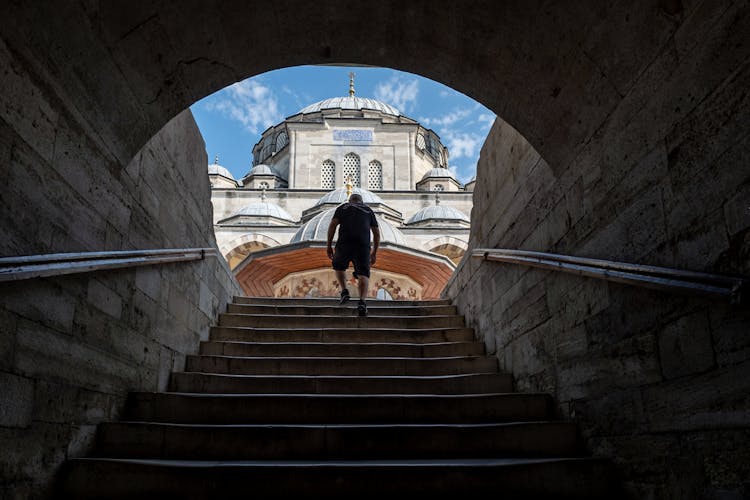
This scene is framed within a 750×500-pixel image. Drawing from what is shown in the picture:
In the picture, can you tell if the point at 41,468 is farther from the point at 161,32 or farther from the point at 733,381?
the point at 733,381

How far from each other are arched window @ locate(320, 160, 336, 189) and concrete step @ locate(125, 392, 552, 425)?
3705 centimetres

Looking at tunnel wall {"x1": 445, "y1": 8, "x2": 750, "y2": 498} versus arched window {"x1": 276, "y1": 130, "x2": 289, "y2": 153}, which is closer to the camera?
tunnel wall {"x1": 445, "y1": 8, "x2": 750, "y2": 498}

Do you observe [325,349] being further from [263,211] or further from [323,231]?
[263,211]

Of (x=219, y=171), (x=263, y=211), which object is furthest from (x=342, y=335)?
(x=219, y=171)

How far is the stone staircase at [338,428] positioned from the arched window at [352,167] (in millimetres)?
35217

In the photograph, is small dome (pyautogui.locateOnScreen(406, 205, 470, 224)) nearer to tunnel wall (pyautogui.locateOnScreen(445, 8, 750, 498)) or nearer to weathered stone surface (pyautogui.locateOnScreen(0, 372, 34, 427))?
tunnel wall (pyautogui.locateOnScreen(445, 8, 750, 498))

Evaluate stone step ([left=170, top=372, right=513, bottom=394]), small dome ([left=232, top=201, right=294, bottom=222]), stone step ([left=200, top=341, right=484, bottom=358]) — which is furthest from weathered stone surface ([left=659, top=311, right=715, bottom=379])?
small dome ([left=232, top=201, right=294, bottom=222])

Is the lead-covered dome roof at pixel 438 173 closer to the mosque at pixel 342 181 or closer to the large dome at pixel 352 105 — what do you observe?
the mosque at pixel 342 181

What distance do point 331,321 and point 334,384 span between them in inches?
74.2

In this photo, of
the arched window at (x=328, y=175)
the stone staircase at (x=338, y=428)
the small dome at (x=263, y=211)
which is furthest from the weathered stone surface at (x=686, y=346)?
the arched window at (x=328, y=175)

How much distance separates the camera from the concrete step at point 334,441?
361 centimetres

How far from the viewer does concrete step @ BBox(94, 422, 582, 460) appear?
3613mm

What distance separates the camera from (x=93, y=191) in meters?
3.67

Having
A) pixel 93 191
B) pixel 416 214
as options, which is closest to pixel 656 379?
pixel 93 191
